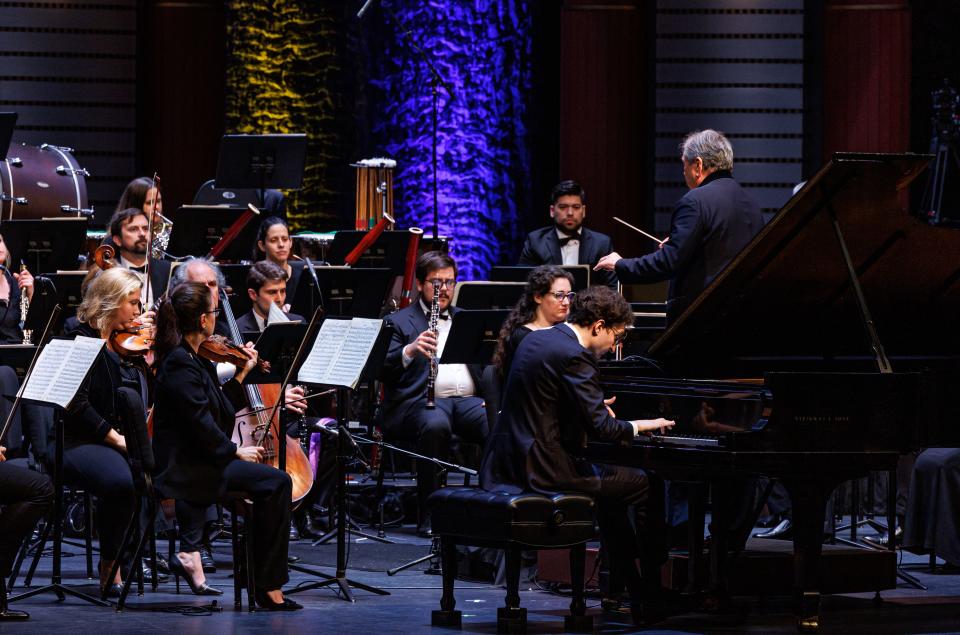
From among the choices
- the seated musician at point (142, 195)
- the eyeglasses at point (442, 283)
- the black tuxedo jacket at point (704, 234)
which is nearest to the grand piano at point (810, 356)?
the black tuxedo jacket at point (704, 234)

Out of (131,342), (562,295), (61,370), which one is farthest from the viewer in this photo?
(562,295)

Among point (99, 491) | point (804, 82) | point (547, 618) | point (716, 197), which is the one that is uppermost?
point (804, 82)

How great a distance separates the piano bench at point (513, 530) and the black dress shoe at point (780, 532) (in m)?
1.64

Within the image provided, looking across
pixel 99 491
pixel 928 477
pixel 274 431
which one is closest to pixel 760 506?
pixel 928 477

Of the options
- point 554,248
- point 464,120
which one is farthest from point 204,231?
point 464,120

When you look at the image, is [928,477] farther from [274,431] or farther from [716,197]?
[274,431]

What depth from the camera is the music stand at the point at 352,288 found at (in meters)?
7.11

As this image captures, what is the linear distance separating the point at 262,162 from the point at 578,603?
3.87 m

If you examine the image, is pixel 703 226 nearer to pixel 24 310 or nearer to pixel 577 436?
pixel 577 436

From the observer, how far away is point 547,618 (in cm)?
525

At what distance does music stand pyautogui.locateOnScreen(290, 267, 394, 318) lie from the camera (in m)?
7.11

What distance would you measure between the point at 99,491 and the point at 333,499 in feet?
5.72

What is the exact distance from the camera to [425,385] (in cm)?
729

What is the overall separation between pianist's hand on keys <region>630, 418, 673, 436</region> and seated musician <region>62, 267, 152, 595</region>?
72.3 inches
